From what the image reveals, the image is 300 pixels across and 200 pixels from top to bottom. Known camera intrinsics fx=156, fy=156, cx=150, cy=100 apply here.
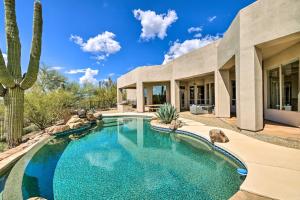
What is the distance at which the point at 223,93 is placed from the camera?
434 inches

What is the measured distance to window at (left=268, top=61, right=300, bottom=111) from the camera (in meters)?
7.18

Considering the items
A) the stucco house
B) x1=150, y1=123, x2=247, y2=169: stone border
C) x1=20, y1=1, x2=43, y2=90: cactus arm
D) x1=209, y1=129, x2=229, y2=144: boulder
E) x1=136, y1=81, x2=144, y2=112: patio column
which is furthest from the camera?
x1=136, y1=81, x2=144, y2=112: patio column

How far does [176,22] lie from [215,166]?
23.2m

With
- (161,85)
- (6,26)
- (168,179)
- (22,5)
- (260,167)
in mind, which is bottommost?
(168,179)


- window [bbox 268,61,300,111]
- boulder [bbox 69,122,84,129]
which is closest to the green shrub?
boulder [bbox 69,122,84,129]

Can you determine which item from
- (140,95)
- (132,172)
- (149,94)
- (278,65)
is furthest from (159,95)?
(132,172)

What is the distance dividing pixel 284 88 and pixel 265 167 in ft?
19.6

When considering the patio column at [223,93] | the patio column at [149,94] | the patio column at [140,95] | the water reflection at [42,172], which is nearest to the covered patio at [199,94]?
the patio column at [223,93]

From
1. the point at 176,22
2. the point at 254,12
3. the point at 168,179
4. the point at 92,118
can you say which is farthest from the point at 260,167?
the point at 176,22

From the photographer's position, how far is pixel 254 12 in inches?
259

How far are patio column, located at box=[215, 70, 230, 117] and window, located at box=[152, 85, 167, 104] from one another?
37.8 feet

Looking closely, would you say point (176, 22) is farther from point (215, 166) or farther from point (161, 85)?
point (215, 166)

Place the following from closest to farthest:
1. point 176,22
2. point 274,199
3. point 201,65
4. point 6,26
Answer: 1. point 274,199
2. point 6,26
3. point 201,65
4. point 176,22

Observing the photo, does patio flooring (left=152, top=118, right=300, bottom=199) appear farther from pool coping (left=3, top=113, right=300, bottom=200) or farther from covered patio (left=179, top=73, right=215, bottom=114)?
covered patio (left=179, top=73, right=215, bottom=114)
